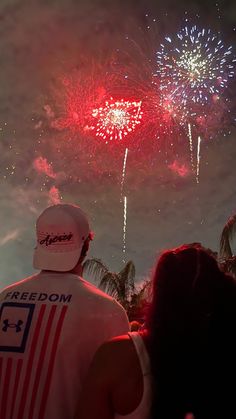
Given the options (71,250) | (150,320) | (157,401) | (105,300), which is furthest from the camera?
(71,250)

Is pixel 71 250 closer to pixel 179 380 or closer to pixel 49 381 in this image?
pixel 49 381

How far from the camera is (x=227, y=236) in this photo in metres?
14.4

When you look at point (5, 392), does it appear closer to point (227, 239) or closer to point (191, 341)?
point (191, 341)

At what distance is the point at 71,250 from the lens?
2887 mm

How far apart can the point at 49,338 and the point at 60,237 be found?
2.06ft

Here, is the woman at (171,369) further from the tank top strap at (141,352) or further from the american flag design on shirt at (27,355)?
the american flag design on shirt at (27,355)

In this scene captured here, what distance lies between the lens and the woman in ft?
7.18

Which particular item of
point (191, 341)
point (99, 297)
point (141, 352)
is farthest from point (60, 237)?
point (191, 341)

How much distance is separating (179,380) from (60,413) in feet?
2.20

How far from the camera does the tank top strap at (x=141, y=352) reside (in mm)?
2211

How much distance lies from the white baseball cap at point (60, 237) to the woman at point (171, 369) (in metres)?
0.72

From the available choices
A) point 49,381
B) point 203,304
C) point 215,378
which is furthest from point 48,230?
point 215,378

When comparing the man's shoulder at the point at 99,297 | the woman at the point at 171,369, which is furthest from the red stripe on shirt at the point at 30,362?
the woman at the point at 171,369

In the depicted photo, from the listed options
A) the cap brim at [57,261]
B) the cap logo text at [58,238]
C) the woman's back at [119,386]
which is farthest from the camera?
the cap logo text at [58,238]
